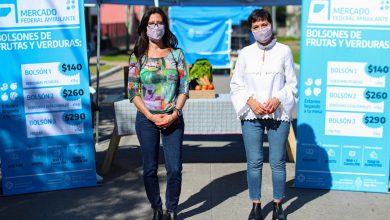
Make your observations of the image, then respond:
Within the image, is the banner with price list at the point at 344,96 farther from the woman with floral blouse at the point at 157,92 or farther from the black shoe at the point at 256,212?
the woman with floral blouse at the point at 157,92

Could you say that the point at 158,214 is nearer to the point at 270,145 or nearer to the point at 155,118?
the point at 155,118

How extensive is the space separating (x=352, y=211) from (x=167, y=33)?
2.47 metres

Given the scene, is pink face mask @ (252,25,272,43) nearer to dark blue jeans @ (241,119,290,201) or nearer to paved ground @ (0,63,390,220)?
dark blue jeans @ (241,119,290,201)

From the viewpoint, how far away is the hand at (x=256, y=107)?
4.25 metres

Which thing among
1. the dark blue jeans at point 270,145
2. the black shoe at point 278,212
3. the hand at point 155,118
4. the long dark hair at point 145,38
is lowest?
the black shoe at point 278,212

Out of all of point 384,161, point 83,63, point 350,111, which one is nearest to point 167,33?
point 83,63

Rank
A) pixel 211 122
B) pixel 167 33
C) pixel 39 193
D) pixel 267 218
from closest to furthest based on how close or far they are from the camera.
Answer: pixel 167 33
pixel 267 218
pixel 39 193
pixel 211 122

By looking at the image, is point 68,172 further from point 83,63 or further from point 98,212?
point 83,63

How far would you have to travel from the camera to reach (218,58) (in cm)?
1783

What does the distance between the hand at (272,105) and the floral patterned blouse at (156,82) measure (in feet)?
2.57

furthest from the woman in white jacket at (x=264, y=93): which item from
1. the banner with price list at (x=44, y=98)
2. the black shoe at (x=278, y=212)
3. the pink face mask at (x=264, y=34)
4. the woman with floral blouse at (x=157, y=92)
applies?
the banner with price list at (x=44, y=98)

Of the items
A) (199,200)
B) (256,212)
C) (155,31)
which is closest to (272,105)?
(256,212)

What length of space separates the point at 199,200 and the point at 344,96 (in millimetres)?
1860

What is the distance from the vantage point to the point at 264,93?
4.32 meters
